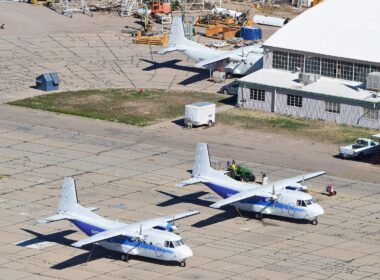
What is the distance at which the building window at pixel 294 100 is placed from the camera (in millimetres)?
136250

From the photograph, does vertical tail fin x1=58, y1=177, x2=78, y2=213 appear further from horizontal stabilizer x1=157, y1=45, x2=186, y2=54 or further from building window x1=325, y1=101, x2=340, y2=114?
horizontal stabilizer x1=157, y1=45, x2=186, y2=54

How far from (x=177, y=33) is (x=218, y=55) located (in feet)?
23.7

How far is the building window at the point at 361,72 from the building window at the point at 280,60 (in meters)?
9.11

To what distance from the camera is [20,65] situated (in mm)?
156750

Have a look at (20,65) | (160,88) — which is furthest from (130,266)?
(20,65)

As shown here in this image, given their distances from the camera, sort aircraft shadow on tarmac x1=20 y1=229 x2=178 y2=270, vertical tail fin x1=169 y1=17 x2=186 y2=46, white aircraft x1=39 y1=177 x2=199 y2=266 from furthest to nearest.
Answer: vertical tail fin x1=169 y1=17 x2=186 y2=46, aircraft shadow on tarmac x1=20 y1=229 x2=178 y2=270, white aircraft x1=39 y1=177 x2=199 y2=266

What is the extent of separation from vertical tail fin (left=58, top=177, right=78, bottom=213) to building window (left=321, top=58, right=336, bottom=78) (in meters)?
53.8

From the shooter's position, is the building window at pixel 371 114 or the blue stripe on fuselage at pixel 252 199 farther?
Answer: the building window at pixel 371 114

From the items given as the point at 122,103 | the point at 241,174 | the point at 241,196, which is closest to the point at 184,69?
the point at 122,103

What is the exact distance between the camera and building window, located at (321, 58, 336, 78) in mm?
138000

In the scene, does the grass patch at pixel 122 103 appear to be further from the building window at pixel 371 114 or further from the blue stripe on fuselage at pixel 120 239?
the blue stripe on fuselage at pixel 120 239

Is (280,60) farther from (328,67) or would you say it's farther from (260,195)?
(260,195)

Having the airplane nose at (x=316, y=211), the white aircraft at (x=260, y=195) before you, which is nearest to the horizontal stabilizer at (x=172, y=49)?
the white aircraft at (x=260, y=195)

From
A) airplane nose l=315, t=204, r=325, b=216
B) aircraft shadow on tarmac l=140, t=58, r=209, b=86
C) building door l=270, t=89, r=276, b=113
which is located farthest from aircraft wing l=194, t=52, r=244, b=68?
airplane nose l=315, t=204, r=325, b=216
